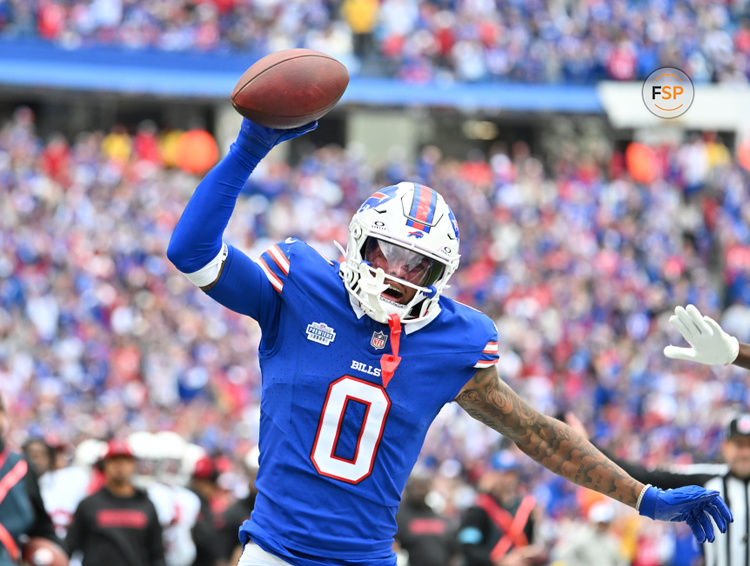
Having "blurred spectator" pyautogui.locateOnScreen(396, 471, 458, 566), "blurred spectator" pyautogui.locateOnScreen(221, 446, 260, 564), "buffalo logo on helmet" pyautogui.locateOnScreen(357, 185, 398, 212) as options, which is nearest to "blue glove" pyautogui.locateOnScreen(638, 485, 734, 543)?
"buffalo logo on helmet" pyautogui.locateOnScreen(357, 185, 398, 212)

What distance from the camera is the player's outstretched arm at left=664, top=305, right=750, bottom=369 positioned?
13.6ft

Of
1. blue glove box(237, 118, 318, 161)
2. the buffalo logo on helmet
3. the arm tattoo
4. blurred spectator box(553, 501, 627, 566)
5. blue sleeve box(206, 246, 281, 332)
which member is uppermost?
blue glove box(237, 118, 318, 161)

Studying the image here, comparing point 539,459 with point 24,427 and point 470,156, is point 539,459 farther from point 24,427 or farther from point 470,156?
point 470,156

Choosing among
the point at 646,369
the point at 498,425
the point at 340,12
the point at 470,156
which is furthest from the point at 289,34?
the point at 498,425

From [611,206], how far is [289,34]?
6.00 meters

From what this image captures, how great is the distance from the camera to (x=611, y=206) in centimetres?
1914

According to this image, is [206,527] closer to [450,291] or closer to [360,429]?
[360,429]

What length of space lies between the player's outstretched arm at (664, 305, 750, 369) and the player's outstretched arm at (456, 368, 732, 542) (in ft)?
1.69

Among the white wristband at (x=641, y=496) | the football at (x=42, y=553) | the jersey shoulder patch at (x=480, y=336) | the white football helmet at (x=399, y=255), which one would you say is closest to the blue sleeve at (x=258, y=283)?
the white football helmet at (x=399, y=255)

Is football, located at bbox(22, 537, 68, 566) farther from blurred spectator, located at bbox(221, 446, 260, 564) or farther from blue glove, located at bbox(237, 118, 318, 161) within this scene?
blue glove, located at bbox(237, 118, 318, 161)

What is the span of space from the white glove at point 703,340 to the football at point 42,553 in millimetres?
2845

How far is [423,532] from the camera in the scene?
826cm

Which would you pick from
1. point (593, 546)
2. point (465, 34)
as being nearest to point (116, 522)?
point (593, 546)

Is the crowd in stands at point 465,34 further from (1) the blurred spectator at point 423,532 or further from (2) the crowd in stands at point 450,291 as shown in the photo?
(1) the blurred spectator at point 423,532
